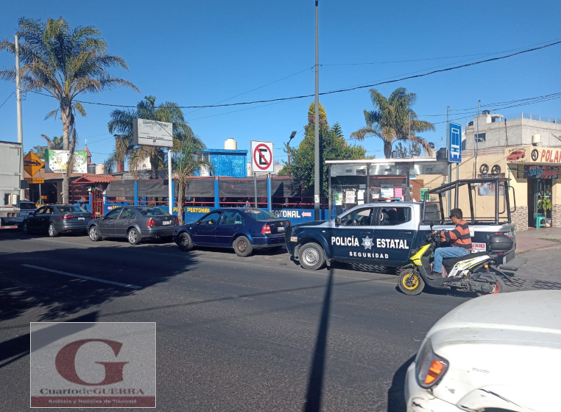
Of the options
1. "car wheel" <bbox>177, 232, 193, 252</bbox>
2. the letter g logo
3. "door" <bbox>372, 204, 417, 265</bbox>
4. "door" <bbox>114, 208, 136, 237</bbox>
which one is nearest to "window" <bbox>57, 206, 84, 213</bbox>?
"door" <bbox>114, 208, 136, 237</bbox>

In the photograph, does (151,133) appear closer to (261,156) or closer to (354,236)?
(261,156)

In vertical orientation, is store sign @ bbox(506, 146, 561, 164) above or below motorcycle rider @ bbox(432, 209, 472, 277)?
above

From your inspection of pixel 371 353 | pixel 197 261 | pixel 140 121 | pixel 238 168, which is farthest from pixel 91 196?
pixel 371 353

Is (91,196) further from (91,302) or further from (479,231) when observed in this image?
(479,231)

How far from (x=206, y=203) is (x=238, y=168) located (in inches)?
680

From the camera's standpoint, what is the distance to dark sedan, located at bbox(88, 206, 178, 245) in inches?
656

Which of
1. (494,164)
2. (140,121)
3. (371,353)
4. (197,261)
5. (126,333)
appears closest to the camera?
(371,353)

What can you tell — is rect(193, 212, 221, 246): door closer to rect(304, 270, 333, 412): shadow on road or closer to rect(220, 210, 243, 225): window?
rect(220, 210, 243, 225): window

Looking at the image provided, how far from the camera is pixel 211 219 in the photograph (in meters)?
14.6

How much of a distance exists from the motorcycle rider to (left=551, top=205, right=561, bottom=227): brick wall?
16.3 metres

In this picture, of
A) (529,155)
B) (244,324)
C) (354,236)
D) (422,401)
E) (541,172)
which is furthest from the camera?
(541,172)

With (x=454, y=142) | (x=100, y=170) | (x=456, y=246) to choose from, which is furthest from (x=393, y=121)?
(x=100, y=170)

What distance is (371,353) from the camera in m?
5.27

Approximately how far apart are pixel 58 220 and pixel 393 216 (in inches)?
629
